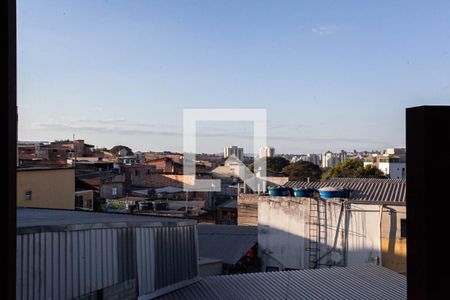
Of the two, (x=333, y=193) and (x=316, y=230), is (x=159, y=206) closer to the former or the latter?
(x=316, y=230)

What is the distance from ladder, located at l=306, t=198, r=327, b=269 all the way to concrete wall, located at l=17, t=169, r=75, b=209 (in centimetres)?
611

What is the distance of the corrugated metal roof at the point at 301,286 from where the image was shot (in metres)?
4.28

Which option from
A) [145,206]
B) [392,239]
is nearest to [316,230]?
[392,239]

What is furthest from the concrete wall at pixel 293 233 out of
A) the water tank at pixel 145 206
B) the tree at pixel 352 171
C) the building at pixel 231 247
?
the tree at pixel 352 171

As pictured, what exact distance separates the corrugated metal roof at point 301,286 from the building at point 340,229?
9.46 feet

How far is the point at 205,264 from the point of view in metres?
6.93

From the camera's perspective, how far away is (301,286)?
458cm

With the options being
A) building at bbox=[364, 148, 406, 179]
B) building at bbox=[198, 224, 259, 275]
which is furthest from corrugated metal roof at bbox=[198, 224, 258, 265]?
building at bbox=[364, 148, 406, 179]

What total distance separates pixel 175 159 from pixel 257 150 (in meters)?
10.1

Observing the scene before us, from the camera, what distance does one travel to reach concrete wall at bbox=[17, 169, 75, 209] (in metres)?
9.12

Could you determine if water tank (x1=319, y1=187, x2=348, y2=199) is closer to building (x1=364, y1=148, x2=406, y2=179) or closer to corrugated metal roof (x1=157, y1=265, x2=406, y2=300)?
corrugated metal roof (x1=157, y1=265, x2=406, y2=300)

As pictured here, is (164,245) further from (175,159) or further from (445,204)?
(175,159)
